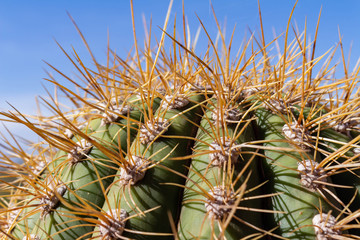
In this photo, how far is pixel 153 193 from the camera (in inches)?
36.2

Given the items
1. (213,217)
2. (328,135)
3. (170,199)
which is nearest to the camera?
(213,217)

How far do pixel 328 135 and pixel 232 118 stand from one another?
371 millimetres

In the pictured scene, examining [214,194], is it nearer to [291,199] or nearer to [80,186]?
[291,199]

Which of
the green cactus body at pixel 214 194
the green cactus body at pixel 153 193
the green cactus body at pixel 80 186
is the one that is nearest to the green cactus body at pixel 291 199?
the green cactus body at pixel 214 194

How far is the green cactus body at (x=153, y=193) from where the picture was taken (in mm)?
886

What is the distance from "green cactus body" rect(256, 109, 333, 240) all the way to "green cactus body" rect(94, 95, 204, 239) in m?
0.26

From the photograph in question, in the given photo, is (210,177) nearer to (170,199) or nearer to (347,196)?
(170,199)

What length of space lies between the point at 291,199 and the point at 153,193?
0.37 m

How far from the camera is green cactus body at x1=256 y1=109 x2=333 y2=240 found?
860mm

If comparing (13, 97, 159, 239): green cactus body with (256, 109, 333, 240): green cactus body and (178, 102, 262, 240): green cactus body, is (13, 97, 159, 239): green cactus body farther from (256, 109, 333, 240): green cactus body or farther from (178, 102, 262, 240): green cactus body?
(256, 109, 333, 240): green cactus body

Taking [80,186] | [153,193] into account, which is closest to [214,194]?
[153,193]

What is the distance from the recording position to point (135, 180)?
928mm

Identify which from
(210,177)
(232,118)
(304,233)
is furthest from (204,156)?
(304,233)

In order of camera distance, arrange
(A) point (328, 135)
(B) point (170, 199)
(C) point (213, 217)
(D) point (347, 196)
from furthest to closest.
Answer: (A) point (328, 135) → (D) point (347, 196) → (B) point (170, 199) → (C) point (213, 217)
